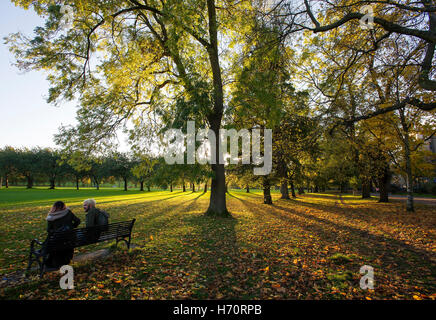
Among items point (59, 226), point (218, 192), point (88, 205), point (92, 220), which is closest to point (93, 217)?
point (92, 220)

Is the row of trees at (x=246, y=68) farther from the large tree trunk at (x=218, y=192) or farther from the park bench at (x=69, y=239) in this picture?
the park bench at (x=69, y=239)

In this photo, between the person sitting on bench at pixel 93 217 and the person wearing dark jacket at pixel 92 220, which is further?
the person sitting on bench at pixel 93 217

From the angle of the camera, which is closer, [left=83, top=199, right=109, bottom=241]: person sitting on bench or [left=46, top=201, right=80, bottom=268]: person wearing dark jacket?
[left=46, top=201, right=80, bottom=268]: person wearing dark jacket

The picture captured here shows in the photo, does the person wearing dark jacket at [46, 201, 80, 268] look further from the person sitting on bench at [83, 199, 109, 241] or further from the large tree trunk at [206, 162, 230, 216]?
the large tree trunk at [206, 162, 230, 216]

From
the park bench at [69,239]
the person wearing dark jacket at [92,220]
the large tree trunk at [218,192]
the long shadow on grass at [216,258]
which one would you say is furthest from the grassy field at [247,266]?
the large tree trunk at [218,192]

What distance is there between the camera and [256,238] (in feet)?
26.1

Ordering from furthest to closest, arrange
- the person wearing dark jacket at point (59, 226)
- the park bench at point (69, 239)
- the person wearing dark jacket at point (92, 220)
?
the person wearing dark jacket at point (92, 220), the person wearing dark jacket at point (59, 226), the park bench at point (69, 239)

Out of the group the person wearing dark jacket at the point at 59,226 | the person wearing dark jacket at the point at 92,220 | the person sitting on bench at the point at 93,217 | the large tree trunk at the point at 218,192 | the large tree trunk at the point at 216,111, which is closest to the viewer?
the person wearing dark jacket at the point at 59,226

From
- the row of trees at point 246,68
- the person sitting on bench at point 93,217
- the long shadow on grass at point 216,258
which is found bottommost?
the long shadow on grass at point 216,258

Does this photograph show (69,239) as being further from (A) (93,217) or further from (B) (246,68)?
(B) (246,68)

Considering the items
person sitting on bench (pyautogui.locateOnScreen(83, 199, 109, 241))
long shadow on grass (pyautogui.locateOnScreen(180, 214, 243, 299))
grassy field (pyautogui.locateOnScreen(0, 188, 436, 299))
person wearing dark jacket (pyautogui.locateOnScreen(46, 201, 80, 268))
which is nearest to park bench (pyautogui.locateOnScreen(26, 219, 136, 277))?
person sitting on bench (pyautogui.locateOnScreen(83, 199, 109, 241))

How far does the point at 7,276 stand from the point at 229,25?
12854 mm

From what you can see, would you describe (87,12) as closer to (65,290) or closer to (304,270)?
(65,290)

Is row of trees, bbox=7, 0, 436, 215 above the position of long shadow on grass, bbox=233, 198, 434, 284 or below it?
above
